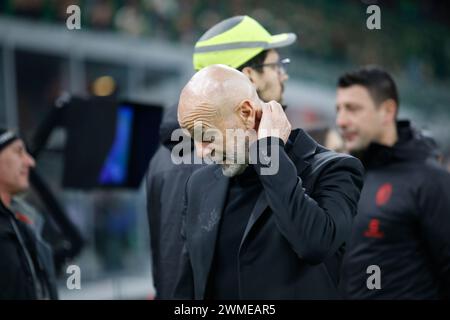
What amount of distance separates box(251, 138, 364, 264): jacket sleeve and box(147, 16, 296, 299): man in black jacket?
901 millimetres

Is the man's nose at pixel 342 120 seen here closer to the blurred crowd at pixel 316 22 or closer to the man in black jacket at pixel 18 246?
the man in black jacket at pixel 18 246

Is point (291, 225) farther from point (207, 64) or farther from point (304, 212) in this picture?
point (207, 64)

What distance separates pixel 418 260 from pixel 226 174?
168 cm

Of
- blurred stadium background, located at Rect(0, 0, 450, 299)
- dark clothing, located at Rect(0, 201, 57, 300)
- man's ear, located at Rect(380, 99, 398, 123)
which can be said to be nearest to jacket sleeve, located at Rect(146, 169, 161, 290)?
dark clothing, located at Rect(0, 201, 57, 300)

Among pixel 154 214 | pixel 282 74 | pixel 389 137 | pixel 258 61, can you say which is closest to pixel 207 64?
pixel 258 61

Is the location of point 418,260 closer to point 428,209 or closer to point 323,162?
point 428,209

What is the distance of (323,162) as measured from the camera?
2.00 metres

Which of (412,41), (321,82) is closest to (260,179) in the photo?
(321,82)

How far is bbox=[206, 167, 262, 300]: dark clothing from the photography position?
202 centimetres

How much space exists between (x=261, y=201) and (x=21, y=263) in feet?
6.66

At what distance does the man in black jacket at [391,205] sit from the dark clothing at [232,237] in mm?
1531

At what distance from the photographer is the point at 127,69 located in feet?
29.0

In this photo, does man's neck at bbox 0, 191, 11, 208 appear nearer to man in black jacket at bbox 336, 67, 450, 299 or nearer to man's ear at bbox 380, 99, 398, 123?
man in black jacket at bbox 336, 67, 450, 299

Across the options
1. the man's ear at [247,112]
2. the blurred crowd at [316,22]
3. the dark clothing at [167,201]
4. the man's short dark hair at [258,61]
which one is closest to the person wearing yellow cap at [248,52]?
the man's short dark hair at [258,61]
